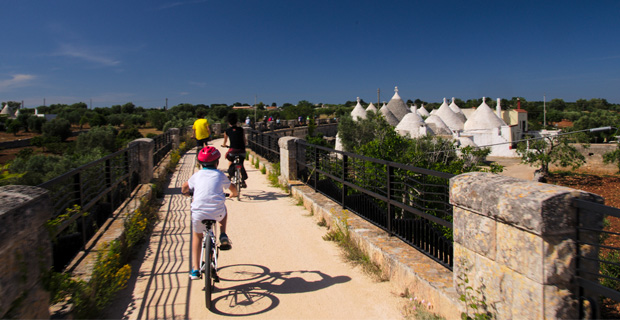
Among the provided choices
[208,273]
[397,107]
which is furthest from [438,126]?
[208,273]

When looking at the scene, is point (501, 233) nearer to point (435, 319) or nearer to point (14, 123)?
point (435, 319)

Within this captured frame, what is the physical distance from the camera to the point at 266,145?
15.1 m

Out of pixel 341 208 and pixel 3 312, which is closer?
pixel 3 312

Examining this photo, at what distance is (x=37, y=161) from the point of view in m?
18.1

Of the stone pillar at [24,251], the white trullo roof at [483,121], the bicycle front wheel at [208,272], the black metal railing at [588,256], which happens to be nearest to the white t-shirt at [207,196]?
the bicycle front wheel at [208,272]

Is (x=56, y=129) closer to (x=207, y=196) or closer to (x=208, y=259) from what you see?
(x=207, y=196)

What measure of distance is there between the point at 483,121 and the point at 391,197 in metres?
42.7

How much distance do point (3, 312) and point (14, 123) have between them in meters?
70.5

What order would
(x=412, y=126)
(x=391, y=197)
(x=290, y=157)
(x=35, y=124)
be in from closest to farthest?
(x=391, y=197) → (x=290, y=157) → (x=412, y=126) → (x=35, y=124)

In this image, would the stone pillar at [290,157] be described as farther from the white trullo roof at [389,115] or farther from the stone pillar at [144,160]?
the white trullo roof at [389,115]

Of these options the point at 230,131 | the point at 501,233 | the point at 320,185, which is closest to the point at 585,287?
the point at 501,233

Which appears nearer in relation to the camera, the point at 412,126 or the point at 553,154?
the point at 553,154

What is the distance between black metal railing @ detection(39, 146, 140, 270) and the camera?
423 cm

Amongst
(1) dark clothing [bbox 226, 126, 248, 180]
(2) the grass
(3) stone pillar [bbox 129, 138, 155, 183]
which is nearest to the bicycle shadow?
(2) the grass
